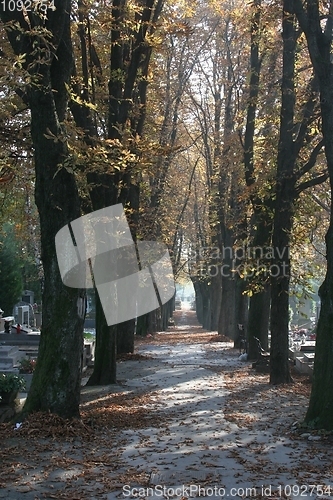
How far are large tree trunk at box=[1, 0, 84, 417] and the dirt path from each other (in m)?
0.52

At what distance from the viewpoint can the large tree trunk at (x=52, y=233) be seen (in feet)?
34.8

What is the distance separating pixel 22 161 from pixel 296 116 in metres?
6.68

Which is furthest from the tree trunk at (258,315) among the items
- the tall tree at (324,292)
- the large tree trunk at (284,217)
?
the tall tree at (324,292)

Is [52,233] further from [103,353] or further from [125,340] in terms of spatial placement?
[125,340]

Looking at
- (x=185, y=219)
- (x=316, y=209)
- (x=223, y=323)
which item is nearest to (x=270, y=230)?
(x=316, y=209)

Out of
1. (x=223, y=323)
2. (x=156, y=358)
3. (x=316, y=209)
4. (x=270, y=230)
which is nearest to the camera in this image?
(x=316, y=209)

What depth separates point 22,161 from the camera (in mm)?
15250

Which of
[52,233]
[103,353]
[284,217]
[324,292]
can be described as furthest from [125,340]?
[324,292]

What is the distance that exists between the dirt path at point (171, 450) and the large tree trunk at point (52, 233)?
1.70 feet

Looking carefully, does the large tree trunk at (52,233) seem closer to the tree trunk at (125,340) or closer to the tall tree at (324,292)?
the tall tree at (324,292)

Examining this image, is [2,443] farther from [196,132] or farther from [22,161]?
[196,132]

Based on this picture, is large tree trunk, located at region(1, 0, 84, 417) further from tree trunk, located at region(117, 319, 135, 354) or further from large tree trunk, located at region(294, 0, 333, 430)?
tree trunk, located at region(117, 319, 135, 354)

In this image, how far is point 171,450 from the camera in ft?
30.4

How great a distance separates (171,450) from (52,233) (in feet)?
12.3
